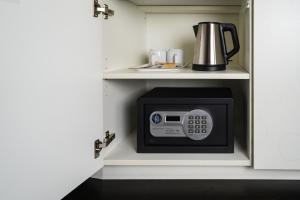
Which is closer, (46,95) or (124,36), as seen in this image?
(46,95)

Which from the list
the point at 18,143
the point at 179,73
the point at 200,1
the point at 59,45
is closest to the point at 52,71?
the point at 59,45

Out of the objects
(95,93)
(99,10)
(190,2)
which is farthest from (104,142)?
(190,2)

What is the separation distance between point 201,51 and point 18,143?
2.26 ft

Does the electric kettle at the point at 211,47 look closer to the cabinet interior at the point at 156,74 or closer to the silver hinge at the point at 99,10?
the cabinet interior at the point at 156,74

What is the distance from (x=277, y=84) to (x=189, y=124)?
287mm

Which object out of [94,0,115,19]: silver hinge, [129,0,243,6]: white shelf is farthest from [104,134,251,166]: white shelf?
[129,0,243,6]: white shelf

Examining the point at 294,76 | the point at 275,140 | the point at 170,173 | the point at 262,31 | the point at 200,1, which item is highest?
the point at 200,1

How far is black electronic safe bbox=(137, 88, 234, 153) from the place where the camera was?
1.03 m

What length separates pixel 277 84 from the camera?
895 mm

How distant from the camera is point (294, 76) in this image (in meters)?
0.89

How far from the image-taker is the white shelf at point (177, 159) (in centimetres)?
95

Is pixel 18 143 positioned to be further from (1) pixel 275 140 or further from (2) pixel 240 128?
(2) pixel 240 128

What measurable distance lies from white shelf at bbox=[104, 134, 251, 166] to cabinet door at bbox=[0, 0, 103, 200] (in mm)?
122

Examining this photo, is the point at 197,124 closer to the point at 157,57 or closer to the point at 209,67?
the point at 209,67
